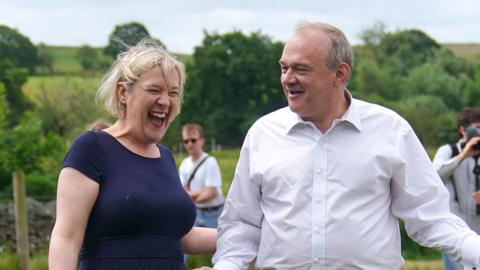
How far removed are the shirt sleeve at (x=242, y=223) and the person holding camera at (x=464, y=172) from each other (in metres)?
4.22

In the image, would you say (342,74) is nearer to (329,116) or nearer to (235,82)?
(329,116)

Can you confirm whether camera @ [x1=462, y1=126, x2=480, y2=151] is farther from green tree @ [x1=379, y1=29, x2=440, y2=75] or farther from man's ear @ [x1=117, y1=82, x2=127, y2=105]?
green tree @ [x1=379, y1=29, x2=440, y2=75]

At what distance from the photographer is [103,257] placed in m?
4.55

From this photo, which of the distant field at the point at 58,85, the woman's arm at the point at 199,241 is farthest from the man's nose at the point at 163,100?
the distant field at the point at 58,85

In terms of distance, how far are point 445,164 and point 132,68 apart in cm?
487

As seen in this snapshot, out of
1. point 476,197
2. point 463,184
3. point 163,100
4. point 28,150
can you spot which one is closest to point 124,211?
point 163,100

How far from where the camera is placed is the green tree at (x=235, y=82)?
67.2 meters

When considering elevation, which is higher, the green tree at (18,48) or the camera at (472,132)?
the camera at (472,132)

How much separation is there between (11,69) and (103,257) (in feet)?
171

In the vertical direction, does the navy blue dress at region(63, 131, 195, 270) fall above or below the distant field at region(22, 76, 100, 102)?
above

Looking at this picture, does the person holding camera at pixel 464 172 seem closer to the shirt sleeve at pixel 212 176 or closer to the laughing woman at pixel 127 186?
the shirt sleeve at pixel 212 176

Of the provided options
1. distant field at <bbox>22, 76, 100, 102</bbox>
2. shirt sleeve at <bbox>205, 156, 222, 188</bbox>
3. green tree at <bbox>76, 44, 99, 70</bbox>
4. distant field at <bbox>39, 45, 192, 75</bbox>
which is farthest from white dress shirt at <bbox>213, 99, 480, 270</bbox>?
green tree at <bbox>76, 44, 99, 70</bbox>

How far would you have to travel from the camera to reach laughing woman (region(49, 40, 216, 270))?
176 inches

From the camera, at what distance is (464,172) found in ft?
29.7
